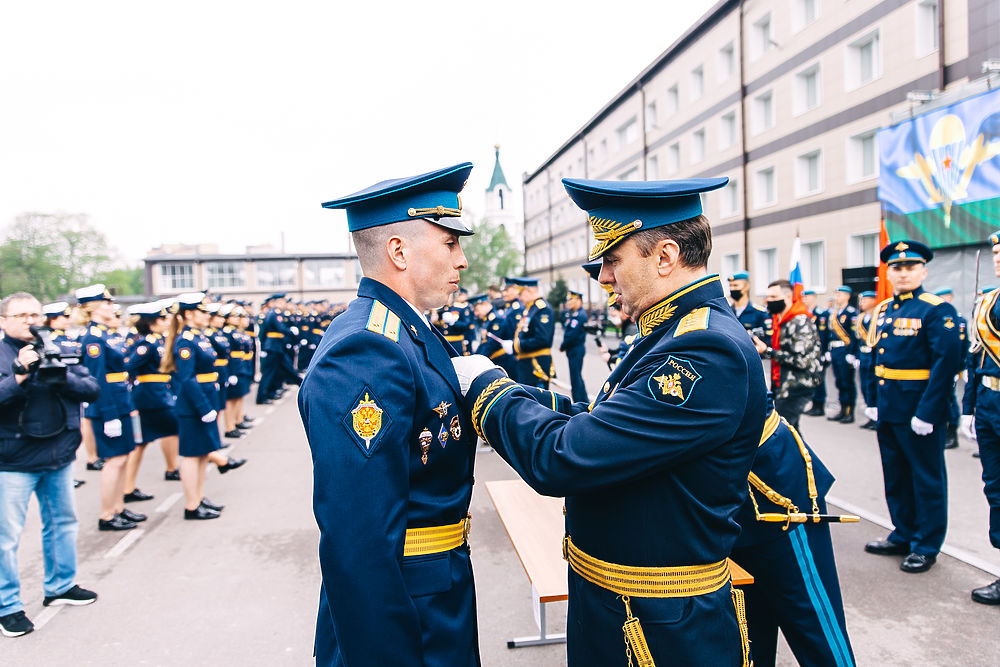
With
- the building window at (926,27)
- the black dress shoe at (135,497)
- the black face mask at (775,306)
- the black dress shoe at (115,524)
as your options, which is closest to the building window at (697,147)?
the building window at (926,27)

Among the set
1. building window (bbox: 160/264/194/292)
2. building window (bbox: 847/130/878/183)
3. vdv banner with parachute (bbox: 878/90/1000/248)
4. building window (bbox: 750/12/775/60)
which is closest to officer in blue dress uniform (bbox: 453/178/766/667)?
vdv banner with parachute (bbox: 878/90/1000/248)

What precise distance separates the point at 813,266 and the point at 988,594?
59.1ft

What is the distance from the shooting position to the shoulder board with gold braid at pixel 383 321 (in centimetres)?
183

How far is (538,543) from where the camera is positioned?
3.61m

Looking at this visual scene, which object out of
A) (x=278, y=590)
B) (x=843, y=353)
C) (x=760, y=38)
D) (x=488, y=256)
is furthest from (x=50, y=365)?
(x=488, y=256)

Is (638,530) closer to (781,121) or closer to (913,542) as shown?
(913,542)

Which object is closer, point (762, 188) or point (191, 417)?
point (191, 417)

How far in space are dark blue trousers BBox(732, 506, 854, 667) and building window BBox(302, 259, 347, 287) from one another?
59.1 metres

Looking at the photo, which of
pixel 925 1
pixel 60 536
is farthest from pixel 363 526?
pixel 925 1

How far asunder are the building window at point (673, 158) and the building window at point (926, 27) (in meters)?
13.6

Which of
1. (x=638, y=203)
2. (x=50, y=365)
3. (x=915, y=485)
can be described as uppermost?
(x=638, y=203)

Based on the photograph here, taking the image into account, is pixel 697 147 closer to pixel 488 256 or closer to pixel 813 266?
pixel 813 266

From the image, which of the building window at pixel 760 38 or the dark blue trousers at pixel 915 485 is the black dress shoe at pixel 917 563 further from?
the building window at pixel 760 38

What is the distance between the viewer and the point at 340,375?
5.65 ft
